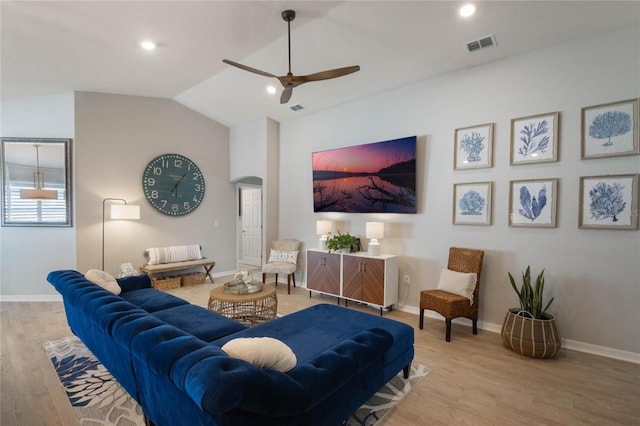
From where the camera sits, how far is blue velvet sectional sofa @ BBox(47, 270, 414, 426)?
1229 mm

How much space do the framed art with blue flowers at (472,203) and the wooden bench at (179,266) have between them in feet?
14.7

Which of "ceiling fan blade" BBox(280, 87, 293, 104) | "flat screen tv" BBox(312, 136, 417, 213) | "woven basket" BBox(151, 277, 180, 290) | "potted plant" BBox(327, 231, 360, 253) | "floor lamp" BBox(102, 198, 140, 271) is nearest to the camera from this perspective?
"ceiling fan blade" BBox(280, 87, 293, 104)

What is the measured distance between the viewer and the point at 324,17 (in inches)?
129

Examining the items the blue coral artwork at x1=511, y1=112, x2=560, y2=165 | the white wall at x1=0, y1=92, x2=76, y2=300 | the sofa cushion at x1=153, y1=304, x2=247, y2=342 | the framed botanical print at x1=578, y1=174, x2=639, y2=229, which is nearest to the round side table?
the sofa cushion at x1=153, y1=304, x2=247, y2=342

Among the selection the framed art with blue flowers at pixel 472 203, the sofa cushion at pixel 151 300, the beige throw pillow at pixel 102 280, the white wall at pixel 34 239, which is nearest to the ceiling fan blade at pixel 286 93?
the framed art with blue flowers at pixel 472 203

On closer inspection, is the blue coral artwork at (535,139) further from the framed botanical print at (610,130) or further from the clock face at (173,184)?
the clock face at (173,184)

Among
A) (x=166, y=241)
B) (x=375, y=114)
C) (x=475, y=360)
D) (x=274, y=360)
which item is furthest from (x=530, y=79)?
(x=166, y=241)

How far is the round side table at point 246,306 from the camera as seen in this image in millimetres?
3281

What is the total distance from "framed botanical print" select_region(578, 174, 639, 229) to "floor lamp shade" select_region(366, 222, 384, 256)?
86.0 inches

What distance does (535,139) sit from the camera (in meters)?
3.33

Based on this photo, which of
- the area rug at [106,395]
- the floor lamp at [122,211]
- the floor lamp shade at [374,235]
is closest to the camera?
the area rug at [106,395]

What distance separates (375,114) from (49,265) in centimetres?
569

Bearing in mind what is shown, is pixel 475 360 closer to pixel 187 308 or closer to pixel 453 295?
pixel 453 295

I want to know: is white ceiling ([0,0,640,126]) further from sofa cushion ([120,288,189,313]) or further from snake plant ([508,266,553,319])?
sofa cushion ([120,288,189,313])
